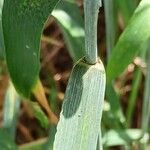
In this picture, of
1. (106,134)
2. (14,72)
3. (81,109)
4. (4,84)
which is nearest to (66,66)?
(4,84)

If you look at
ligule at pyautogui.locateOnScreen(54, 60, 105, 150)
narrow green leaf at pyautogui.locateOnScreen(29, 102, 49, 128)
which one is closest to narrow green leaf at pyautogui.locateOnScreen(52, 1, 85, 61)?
narrow green leaf at pyautogui.locateOnScreen(29, 102, 49, 128)

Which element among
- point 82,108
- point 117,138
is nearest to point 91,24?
point 82,108

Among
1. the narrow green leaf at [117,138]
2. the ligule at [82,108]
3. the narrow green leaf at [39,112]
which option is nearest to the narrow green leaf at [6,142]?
the narrow green leaf at [39,112]

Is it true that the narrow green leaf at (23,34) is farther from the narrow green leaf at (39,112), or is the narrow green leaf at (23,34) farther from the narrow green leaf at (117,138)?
the narrow green leaf at (117,138)

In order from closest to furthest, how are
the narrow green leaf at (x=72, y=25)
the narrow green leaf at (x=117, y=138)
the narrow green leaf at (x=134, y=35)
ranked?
1. the narrow green leaf at (x=134, y=35)
2. the narrow green leaf at (x=72, y=25)
3. the narrow green leaf at (x=117, y=138)

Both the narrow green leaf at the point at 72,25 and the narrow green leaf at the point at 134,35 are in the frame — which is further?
the narrow green leaf at the point at 72,25

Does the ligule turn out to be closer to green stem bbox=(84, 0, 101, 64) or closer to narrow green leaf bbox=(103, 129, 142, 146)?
green stem bbox=(84, 0, 101, 64)

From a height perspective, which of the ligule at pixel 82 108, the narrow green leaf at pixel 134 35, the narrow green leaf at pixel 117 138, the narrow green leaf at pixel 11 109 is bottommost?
the narrow green leaf at pixel 117 138
